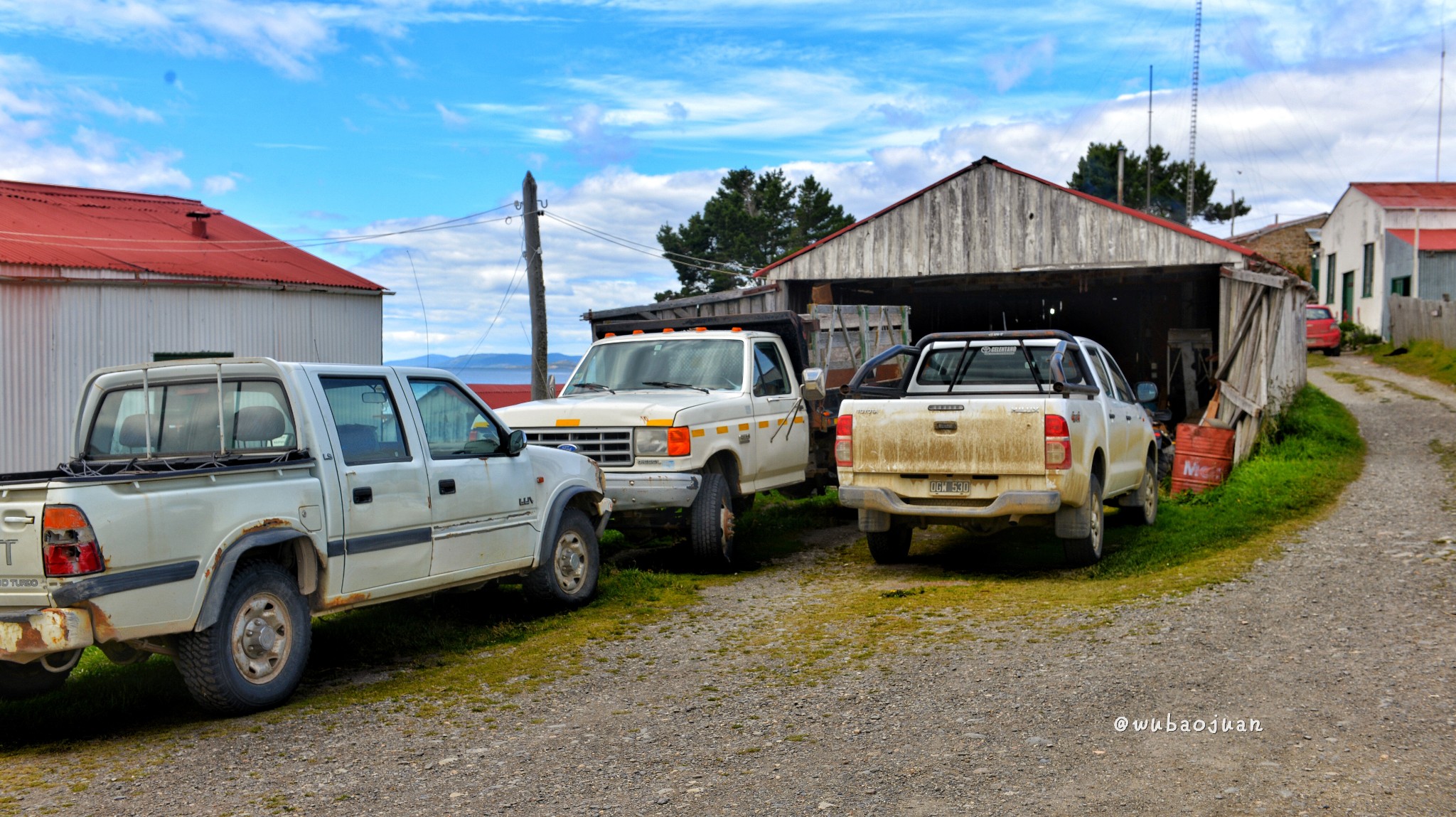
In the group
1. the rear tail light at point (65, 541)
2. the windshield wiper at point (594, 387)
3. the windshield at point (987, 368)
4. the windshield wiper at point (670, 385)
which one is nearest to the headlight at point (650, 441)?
the windshield wiper at point (670, 385)

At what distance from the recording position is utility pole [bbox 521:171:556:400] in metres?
20.1

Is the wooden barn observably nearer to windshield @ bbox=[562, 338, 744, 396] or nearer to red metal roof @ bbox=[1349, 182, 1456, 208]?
windshield @ bbox=[562, 338, 744, 396]

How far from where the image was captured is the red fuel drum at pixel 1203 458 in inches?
547

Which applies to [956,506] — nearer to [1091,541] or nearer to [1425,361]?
[1091,541]

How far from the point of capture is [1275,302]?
1573 centimetres

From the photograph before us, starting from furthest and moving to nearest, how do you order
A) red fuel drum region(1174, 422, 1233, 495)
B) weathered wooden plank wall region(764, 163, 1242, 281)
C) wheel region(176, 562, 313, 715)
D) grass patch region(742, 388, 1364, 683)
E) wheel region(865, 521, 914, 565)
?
weathered wooden plank wall region(764, 163, 1242, 281) → red fuel drum region(1174, 422, 1233, 495) → wheel region(865, 521, 914, 565) → grass patch region(742, 388, 1364, 683) → wheel region(176, 562, 313, 715)

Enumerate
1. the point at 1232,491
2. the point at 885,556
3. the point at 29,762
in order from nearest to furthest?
1. the point at 29,762
2. the point at 885,556
3. the point at 1232,491

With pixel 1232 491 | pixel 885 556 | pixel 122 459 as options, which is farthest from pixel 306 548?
pixel 1232 491

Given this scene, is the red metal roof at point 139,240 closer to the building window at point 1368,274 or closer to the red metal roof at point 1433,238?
the red metal roof at point 1433,238

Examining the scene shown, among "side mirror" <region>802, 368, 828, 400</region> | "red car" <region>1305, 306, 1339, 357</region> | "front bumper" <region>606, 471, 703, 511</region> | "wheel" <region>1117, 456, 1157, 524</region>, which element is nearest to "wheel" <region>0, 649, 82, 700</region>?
"front bumper" <region>606, 471, 703, 511</region>

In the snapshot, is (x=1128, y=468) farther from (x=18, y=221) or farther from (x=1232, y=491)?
(x=18, y=221)

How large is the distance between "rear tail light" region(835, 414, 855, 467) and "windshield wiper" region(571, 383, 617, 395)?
232 centimetres

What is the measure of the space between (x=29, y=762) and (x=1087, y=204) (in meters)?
19.2

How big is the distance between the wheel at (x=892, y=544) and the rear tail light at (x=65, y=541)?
6.50 metres
